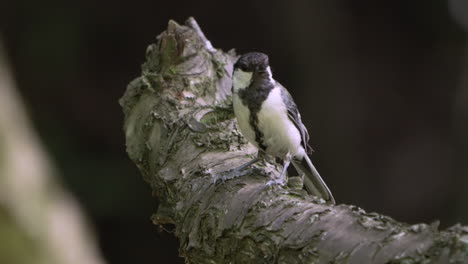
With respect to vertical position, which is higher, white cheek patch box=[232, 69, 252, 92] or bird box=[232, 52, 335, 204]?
white cheek patch box=[232, 69, 252, 92]

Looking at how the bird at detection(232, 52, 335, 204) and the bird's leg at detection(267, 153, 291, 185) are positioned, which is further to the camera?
the bird at detection(232, 52, 335, 204)

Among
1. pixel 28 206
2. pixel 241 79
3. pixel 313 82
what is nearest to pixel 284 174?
pixel 241 79

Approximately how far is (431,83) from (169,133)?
3.82 metres

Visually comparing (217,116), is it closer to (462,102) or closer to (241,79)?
(241,79)

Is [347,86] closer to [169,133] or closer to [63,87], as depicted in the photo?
[63,87]

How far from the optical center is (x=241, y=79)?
250 centimetres

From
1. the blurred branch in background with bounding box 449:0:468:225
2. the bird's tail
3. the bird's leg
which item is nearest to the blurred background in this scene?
the blurred branch in background with bounding box 449:0:468:225

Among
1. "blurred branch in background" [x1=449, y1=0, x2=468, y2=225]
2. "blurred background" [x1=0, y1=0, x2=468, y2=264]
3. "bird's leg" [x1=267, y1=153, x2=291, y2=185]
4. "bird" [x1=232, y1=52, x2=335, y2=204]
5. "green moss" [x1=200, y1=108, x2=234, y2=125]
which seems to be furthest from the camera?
"blurred background" [x1=0, y1=0, x2=468, y2=264]

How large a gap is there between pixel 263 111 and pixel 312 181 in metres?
0.39

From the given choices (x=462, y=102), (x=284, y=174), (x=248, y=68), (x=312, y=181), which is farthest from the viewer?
(x=462, y=102)

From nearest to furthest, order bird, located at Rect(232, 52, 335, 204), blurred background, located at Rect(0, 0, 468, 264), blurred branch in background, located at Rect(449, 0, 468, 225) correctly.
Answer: bird, located at Rect(232, 52, 335, 204) < blurred branch in background, located at Rect(449, 0, 468, 225) < blurred background, located at Rect(0, 0, 468, 264)

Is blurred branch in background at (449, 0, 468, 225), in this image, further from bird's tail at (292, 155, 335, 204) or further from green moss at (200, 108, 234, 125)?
green moss at (200, 108, 234, 125)

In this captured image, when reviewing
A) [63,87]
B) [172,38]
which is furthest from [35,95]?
[172,38]

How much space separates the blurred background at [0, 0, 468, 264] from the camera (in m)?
5.41
